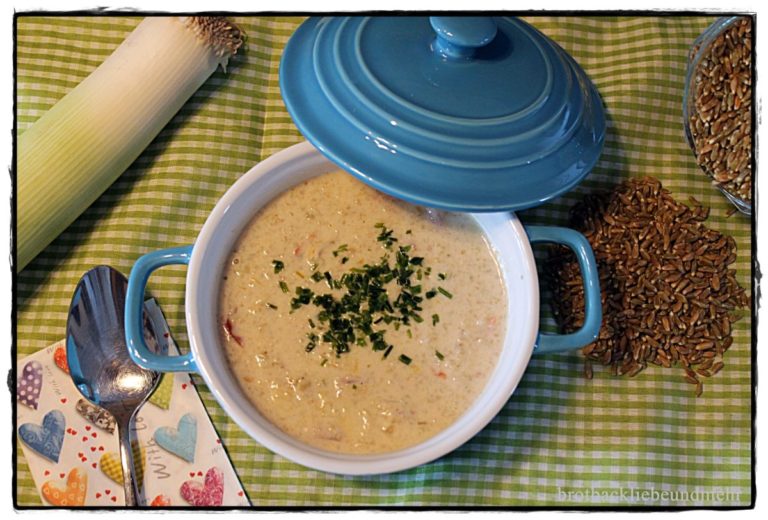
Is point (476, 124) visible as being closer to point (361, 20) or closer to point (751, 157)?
point (361, 20)

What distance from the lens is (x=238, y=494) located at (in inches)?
68.7

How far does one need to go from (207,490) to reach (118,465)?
21 centimetres

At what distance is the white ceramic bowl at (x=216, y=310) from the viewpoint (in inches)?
59.3

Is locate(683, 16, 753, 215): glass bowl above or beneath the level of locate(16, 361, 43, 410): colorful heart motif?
above

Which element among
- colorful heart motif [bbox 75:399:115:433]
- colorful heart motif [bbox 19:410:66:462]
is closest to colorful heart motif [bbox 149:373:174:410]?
colorful heart motif [bbox 75:399:115:433]

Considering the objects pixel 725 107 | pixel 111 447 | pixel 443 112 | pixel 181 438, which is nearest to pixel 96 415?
pixel 111 447

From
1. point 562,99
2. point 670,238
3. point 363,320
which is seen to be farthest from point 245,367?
point 670,238

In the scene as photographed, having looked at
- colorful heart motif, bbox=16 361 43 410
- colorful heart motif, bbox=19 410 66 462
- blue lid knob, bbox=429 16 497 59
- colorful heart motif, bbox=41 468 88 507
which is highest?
blue lid knob, bbox=429 16 497 59

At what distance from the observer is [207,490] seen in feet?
5.71

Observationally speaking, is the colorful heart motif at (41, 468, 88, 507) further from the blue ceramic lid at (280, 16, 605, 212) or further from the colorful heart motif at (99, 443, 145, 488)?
the blue ceramic lid at (280, 16, 605, 212)

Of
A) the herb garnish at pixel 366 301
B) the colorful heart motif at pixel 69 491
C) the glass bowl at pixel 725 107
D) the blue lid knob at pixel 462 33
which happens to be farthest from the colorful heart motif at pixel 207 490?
the glass bowl at pixel 725 107

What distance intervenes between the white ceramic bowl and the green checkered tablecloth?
219 millimetres

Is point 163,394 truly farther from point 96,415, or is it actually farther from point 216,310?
point 216,310

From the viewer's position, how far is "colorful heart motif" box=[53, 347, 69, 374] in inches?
70.7
